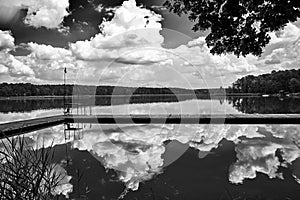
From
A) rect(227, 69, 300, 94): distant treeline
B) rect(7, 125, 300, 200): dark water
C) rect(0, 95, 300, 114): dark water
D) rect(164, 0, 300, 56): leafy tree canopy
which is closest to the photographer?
rect(164, 0, 300, 56): leafy tree canopy

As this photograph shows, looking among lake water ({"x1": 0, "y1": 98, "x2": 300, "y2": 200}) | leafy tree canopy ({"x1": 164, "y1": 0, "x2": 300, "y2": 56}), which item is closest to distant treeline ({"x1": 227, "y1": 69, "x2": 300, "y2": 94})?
lake water ({"x1": 0, "y1": 98, "x2": 300, "y2": 200})

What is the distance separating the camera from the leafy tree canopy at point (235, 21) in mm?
4227

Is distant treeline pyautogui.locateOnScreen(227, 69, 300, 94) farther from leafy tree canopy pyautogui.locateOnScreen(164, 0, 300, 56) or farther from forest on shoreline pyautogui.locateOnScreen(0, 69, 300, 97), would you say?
leafy tree canopy pyautogui.locateOnScreen(164, 0, 300, 56)

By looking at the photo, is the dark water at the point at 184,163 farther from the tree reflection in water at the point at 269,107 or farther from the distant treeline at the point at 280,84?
the distant treeline at the point at 280,84

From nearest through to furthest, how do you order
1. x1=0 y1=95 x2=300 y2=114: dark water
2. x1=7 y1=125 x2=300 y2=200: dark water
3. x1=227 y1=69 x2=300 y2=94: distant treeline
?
x1=7 y1=125 x2=300 y2=200: dark water, x1=0 y1=95 x2=300 y2=114: dark water, x1=227 y1=69 x2=300 y2=94: distant treeline

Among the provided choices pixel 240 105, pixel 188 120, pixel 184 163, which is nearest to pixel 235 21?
pixel 184 163

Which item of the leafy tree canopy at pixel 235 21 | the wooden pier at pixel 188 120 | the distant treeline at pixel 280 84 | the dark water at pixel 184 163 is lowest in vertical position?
the dark water at pixel 184 163

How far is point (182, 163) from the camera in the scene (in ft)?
20.2

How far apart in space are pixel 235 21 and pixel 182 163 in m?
3.23

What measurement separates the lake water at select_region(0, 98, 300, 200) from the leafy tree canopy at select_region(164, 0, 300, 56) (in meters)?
2.27

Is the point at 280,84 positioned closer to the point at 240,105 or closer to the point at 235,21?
the point at 240,105

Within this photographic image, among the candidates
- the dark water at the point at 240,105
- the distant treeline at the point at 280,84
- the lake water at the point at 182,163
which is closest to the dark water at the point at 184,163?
the lake water at the point at 182,163

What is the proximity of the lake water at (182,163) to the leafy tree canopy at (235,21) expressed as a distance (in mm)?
2272

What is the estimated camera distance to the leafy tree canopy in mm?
4227
